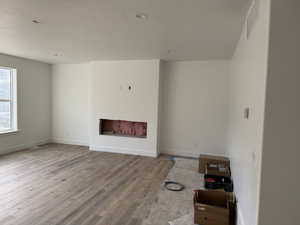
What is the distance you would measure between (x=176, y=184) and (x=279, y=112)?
2.59 meters

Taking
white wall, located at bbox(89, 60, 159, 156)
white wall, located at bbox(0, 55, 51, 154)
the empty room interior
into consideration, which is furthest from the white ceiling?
white wall, located at bbox(0, 55, 51, 154)

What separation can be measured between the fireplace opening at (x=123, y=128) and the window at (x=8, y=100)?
241 centimetres

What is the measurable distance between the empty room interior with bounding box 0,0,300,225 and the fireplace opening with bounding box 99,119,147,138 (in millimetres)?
33

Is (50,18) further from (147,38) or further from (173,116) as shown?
(173,116)

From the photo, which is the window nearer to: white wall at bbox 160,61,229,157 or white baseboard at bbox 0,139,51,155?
white baseboard at bbox 0,139,51,155

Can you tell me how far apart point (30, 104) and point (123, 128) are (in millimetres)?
2888

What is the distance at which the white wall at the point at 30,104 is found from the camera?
5.26m

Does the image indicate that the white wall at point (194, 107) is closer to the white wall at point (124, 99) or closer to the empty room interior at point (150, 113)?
the empty room interior at point (150, 113)

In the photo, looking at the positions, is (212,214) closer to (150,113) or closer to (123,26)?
(123,26)

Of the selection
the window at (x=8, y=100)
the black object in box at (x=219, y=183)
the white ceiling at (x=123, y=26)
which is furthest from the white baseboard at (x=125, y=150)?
the white ceiling at (x=123, y=26)

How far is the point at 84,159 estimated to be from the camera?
192 inches

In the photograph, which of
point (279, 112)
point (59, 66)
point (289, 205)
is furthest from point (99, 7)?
point (59, 66)

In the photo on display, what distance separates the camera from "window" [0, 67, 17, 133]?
5172mm

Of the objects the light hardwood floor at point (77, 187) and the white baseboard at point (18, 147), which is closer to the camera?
the light hardwood floor at point (77, 187)
